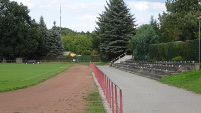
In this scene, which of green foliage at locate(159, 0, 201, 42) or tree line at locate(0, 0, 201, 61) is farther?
tree line at locate(0, 0, 201, 61)

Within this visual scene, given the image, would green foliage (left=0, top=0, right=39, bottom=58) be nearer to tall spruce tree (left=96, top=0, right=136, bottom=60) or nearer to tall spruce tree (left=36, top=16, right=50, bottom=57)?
tall spruce tree (left=36, top=16, right=50, bottom=57)

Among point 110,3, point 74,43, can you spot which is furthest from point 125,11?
point 74,43

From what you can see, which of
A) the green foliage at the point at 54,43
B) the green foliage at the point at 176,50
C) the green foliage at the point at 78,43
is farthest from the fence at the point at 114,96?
the green foliage at the point at 78,43

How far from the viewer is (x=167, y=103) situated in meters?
12.8

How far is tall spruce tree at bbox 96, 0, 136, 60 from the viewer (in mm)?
63281

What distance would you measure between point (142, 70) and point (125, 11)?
110 feet

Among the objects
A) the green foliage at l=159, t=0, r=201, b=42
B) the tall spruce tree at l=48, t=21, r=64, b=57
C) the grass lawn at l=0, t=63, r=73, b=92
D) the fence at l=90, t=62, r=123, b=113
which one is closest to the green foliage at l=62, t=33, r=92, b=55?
the tall spruce tree at l=48, t=21, r=64, b=57

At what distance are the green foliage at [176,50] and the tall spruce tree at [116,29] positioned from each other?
68.0ft

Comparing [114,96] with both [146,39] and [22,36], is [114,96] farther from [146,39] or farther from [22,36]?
[22,36]

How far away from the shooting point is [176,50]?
31.4 meters

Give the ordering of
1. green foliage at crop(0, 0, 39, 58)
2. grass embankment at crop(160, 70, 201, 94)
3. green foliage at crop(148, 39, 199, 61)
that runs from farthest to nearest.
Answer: green foliage at crop(0, 0, 39, 58) < green foliage at crop(148, 39, 199, 61) < grass embankment at crop(160, 70, 201, 94)

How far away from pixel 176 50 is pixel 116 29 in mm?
32831

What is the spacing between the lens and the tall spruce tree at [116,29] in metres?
63.3

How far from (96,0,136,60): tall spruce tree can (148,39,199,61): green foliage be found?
20722mm
